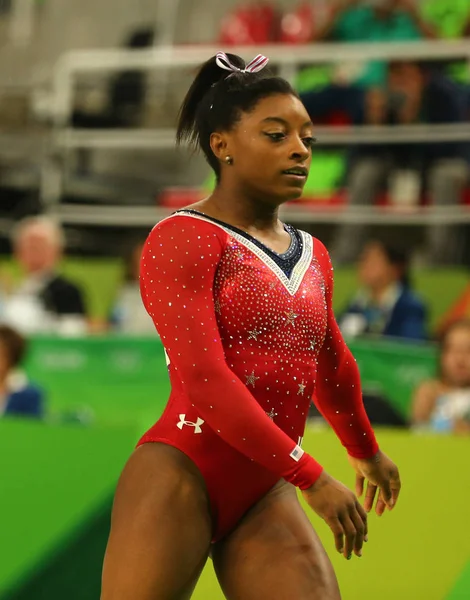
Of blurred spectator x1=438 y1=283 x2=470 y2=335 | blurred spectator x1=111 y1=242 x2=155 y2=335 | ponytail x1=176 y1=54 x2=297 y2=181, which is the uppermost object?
ponytail x1=176 y1=54 x2=297 y2=181

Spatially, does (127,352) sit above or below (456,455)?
below

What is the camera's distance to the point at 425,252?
6.26 metres

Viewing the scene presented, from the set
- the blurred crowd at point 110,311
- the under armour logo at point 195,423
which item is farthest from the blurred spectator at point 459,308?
the under armour logo at point 195,423

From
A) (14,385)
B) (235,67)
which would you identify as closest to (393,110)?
(14,385)

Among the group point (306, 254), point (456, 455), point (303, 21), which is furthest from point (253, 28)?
point (306, 254)

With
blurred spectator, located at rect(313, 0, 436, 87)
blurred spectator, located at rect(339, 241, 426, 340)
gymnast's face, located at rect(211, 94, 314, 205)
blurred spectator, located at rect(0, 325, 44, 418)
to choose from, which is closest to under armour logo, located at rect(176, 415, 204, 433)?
gymnast's face, located at rect(211, 94, 314, 205)

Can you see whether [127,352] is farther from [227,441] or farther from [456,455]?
[227,441]

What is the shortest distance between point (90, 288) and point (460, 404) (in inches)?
→ 126

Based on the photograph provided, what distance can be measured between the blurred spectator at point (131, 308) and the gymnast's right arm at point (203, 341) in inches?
129

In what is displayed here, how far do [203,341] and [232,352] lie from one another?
86 mm

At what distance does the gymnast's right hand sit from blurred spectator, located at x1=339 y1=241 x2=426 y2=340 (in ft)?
10.6

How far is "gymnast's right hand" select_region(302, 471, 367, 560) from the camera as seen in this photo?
A: 164 cm

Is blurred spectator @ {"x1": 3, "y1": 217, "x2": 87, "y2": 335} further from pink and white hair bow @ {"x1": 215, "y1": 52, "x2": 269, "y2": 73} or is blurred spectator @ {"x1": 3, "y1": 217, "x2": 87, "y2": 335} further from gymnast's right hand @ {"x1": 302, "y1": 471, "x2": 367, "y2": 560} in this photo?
gymnast's right hand @ {"x1": 302, "y1": 471, "x2": 367, "y2": 560}

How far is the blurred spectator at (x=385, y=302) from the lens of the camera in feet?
16.3
